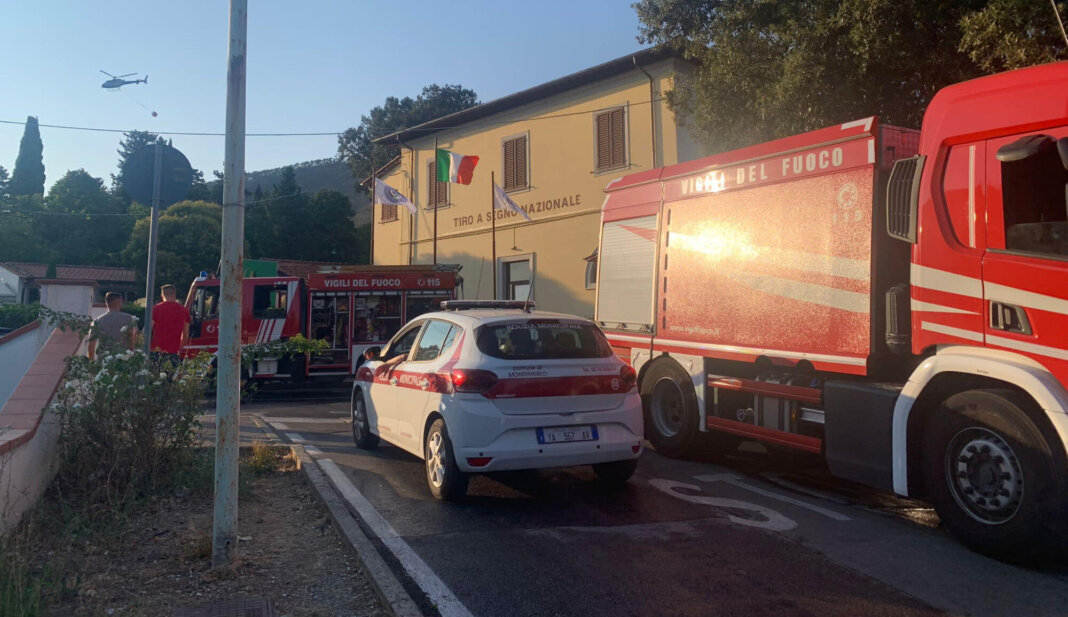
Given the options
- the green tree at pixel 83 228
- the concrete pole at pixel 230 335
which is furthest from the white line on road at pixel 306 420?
the green tree at pixel 83 228

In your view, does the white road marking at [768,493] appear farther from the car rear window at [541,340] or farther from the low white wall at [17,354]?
the low white wall at [17,354]

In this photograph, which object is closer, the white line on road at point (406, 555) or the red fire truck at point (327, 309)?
the white line on road at point (406, 555)

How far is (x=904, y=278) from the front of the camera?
616 centimetres

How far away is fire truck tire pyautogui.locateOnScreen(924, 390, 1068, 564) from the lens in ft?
15.2

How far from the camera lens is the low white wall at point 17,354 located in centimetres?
821

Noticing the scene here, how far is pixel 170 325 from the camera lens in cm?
1105

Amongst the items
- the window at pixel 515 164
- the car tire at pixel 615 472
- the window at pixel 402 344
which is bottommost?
the car tire at pixel 615 472

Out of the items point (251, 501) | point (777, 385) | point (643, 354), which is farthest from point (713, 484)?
point (251, 501)

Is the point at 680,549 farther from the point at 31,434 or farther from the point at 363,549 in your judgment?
the point at 31,434

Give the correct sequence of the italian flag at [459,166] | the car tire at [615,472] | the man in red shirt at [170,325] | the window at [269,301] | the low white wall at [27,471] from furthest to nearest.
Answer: the italian flag at [459,166], the window at [269,301], the man in red shirt at [170,325], the car tire at [615,472], the low white wall at [27,471]

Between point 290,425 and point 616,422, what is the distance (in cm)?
629

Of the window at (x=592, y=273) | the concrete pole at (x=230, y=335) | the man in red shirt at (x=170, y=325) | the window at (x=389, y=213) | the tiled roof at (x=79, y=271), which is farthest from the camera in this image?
the tiled roof at (x=79, y=271)

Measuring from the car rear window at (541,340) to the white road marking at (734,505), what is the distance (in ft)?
4.39

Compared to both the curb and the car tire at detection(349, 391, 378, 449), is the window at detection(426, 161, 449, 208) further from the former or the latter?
the curb
